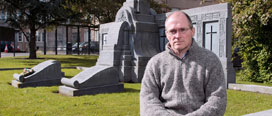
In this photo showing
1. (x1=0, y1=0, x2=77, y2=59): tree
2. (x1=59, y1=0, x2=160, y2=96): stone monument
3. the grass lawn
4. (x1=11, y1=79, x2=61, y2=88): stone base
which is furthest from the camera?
(x1=0, y1=0, x2=77, y2=59): tree

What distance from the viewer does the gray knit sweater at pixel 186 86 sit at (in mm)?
2250

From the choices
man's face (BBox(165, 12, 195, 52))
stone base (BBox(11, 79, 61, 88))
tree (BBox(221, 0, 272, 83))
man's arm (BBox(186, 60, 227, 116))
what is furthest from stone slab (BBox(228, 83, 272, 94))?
man's face (BBox(165, 12, 195, 52))

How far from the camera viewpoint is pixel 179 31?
2285mm

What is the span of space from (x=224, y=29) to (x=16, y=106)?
6.74m

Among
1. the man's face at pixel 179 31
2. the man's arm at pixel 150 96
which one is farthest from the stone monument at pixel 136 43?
the man's face at pixel 179 31

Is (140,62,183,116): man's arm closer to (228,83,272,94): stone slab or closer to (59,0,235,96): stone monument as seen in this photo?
(59,0,235,96): stone monument

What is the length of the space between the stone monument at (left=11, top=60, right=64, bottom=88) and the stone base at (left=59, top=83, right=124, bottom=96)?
1765mm

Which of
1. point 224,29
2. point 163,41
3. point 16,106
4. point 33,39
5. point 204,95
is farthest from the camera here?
point 33,39

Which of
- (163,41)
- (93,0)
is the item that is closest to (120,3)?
(93,0)

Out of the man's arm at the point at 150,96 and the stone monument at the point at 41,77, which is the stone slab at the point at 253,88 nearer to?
the stone monument at the point at 41,77

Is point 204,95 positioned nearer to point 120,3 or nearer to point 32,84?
point 32,84

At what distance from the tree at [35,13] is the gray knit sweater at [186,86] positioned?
1974 cm

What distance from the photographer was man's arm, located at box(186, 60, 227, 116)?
87.3 inches

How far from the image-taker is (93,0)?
2377 centimetres
